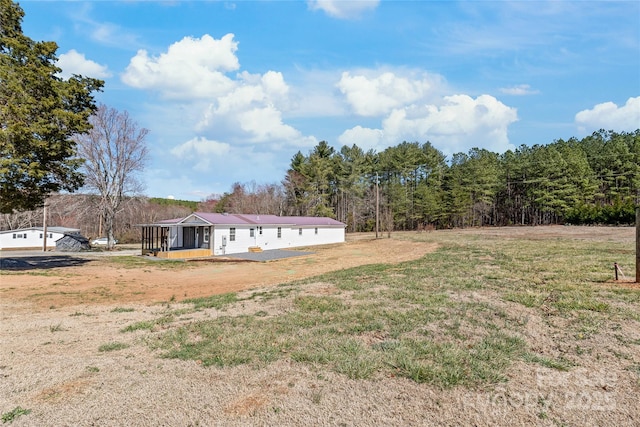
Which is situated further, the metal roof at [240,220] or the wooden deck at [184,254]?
→ the metal roof at [240,220]

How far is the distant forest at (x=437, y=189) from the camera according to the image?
160 ft

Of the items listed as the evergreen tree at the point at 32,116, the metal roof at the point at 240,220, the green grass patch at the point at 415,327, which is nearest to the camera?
the green grass patch at the point at 415,327

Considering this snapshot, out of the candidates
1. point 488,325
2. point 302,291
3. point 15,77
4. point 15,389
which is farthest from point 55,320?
point 15,77

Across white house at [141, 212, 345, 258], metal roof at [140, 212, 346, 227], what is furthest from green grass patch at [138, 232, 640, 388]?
metal roof at [140, 212, 346, 227]

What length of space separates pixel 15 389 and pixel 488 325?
6847 mm

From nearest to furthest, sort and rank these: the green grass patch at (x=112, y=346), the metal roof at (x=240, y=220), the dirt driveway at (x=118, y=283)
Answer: the green grass patch at (x=112, y=346) < the dirt driveway at (x=118, y=283) < the metal roof at (x=240, y=220)

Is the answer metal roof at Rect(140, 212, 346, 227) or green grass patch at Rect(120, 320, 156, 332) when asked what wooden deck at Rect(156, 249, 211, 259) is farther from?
green grass patch at Rect(120, 320, 156, 332)

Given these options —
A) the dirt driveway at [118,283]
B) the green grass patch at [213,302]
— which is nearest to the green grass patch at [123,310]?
the dirt driveway at [118,283]

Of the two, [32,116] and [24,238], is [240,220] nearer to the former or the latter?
[32,116]

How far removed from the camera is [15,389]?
4.01 m

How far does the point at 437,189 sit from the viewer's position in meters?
55.4

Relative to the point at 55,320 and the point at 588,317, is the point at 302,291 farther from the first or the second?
the point at 588,317

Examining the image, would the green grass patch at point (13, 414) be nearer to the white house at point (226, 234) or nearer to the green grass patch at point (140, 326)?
the green grass patch at point (140, 326)

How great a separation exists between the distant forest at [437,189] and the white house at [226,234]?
15.8m
